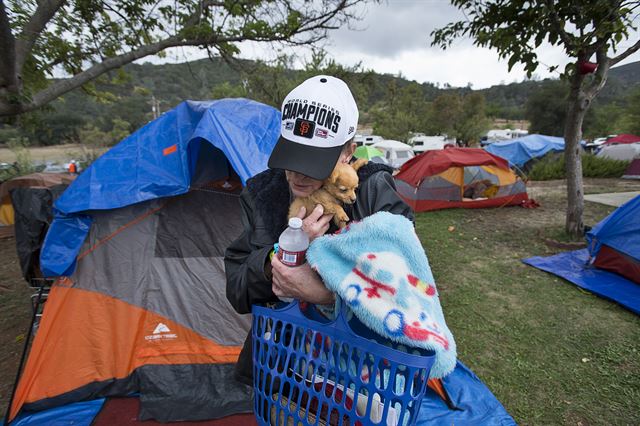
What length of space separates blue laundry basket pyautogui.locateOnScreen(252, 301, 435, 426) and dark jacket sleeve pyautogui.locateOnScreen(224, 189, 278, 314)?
0.20ft

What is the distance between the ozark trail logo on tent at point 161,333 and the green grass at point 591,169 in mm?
17112

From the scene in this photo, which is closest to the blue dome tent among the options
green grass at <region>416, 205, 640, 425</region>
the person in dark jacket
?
green grass at <region>416, 205, 640, 425</region>

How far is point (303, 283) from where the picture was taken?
3.20 ft

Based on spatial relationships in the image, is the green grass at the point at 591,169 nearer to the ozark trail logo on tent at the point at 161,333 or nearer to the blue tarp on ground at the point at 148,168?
the blue tarp on ground at the point at 148,168

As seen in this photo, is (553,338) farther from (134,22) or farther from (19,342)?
(134,22)

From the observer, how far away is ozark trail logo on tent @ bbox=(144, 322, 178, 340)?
2.73 m

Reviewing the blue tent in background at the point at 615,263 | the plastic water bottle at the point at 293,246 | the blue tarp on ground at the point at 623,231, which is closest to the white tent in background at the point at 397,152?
the blue tent in background at the point at 615,263

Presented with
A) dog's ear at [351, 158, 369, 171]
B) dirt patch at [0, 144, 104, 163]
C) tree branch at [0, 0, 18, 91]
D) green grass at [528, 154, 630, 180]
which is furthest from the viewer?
dirt patch at [0, 144, 104, 163]

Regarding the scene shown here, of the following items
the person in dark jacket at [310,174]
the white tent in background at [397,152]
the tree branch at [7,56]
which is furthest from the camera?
the white tent in background at [397,152]

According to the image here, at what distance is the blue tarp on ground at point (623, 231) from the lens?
13.7 ft

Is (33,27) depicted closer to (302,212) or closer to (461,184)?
(302,212)

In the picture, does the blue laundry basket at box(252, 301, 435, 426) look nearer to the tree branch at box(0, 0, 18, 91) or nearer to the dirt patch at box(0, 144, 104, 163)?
the tree branch at box(0, 0, 18, 91)

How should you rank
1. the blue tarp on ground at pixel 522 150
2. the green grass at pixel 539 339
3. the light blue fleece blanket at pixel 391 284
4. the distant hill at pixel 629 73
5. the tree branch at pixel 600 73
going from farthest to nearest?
the distant hill at pixel 629 73 → the blue tarp on ground at pixel 522 150 → the tree branch at pixel 600 73 → the green grass at pixel 539 339 → the light blue fleece blanket at pixel 391 284

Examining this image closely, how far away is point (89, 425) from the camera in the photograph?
2.36 meters
